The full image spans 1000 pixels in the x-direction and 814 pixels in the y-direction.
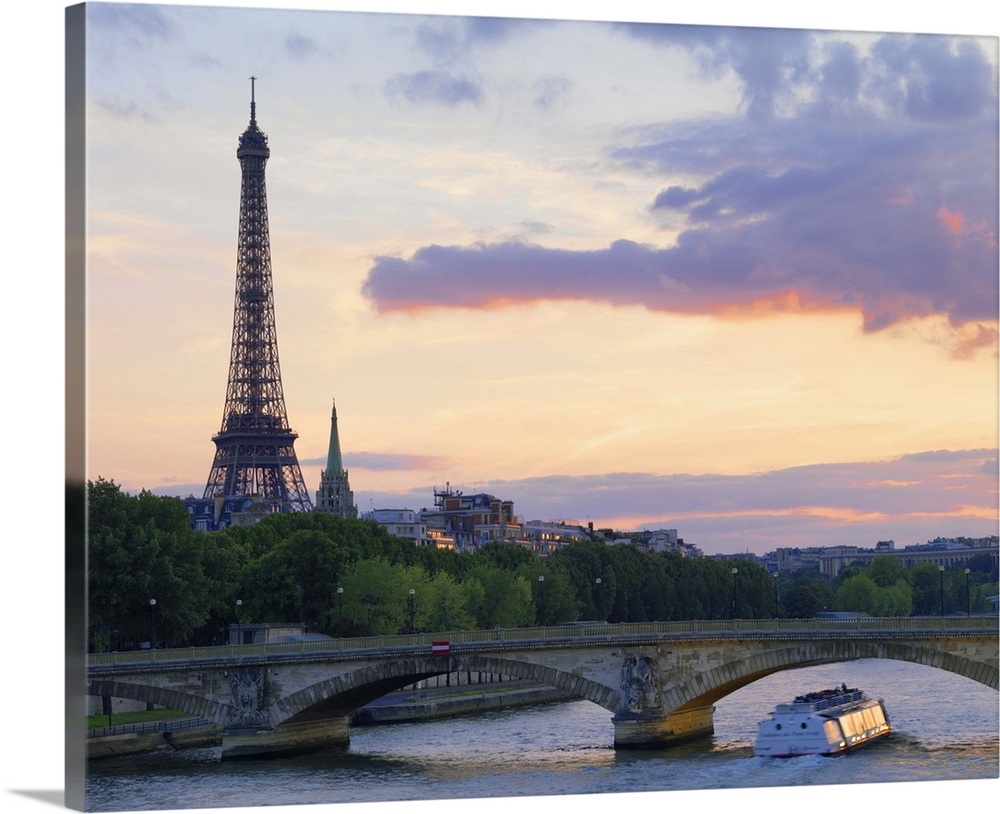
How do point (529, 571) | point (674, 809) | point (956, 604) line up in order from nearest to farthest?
point (674, 809) → point (529, 571) → point (956, 604)

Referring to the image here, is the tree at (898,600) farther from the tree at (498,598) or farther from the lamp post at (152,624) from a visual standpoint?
the lamp post at (152,624)

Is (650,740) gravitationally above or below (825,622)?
below

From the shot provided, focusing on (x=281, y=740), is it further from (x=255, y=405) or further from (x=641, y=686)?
(x=255, y=405)

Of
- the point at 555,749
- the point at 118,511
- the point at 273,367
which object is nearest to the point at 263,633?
the point at 118,511

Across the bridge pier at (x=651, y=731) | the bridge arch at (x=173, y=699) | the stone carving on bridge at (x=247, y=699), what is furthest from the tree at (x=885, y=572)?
the bridge arch at (x=173, y=699)

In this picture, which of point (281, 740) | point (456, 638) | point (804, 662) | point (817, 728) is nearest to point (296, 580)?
point (456, 638)

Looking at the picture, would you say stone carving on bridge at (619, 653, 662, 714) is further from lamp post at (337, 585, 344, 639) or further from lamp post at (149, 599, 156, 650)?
lamp post at (337, 585, 344, 639)

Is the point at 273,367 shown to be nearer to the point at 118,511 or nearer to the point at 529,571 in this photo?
the point at 529,571

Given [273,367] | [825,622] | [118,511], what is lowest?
[825,622]
